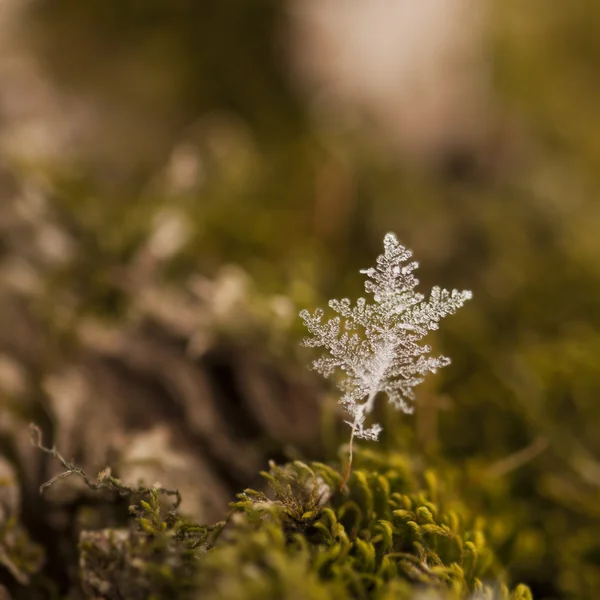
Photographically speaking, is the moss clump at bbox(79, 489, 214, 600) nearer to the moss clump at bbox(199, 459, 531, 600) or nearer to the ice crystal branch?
the moss clump at bbox(199, 459, 531, 600)

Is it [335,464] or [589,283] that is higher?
Answer: [589,283]

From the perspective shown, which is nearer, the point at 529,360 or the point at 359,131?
the point at 529,360

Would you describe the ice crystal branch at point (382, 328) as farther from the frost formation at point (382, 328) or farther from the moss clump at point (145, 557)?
the moss clump at point (145, 557)

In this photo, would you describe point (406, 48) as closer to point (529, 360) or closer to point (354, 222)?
point (354, 222)

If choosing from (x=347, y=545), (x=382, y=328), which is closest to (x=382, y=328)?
(x=382, y=328)

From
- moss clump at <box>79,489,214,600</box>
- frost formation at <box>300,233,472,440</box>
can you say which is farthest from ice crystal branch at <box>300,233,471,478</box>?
moss clump at <box>79,489,214,600</box>

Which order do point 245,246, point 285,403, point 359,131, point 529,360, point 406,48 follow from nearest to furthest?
point 285,403
point 529,360
point 245,246
point 359,131
point 406,48

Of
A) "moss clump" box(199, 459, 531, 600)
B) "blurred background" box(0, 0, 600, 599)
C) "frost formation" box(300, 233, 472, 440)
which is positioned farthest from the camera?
"blurred background" box(0, 0, 600, 599)

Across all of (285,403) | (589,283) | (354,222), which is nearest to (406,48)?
(354,222)
